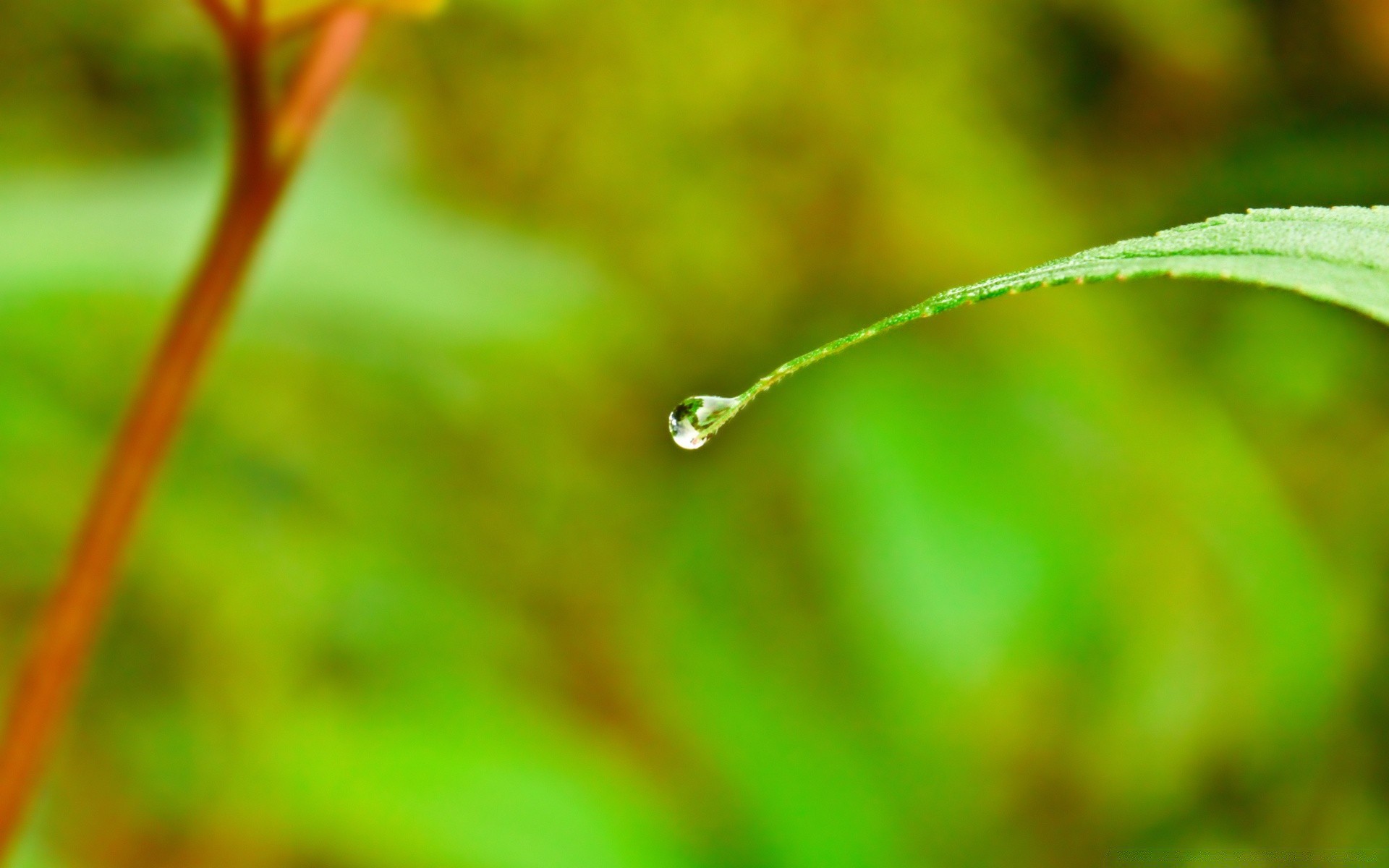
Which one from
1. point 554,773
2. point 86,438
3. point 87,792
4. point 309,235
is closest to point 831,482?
point 554,773

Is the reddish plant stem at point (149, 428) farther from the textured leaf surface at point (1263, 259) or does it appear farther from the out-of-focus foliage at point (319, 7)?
the textured leaf surface at point (1263, 259)

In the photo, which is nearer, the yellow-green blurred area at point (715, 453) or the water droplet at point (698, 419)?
the water droplet at point (698, 419)

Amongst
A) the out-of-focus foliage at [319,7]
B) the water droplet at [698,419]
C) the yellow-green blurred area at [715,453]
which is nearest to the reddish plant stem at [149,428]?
the out-of-focus foliage at [319,7]

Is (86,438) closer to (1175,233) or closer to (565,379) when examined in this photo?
(565,379)

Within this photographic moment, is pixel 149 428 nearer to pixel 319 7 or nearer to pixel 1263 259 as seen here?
pixel 319 7

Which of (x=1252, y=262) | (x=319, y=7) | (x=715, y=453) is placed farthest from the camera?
(x=715, y=453)

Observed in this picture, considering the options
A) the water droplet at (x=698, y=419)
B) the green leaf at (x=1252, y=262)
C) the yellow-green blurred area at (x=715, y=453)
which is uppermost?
the yellow-green blurred area at (x=715, y=453)

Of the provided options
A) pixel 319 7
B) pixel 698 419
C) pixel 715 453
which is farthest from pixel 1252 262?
pixel 715 453
